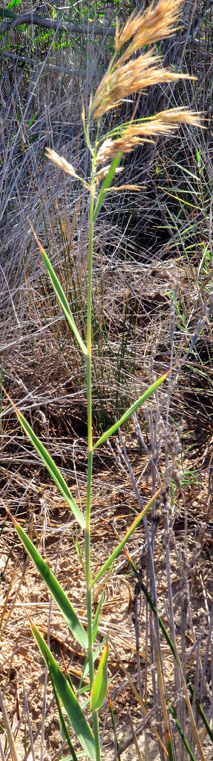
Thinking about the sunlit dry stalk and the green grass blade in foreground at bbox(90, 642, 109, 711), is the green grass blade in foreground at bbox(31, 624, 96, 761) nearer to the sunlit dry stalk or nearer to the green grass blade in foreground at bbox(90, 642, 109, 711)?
the green grass blade in foreground at bbox(90, 642, 109, 711)

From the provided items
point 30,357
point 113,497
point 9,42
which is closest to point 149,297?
point 30,357

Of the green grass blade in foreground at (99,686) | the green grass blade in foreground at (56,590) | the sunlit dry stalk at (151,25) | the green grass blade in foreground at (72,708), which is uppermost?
the sunlit dry stalk at (151,25)

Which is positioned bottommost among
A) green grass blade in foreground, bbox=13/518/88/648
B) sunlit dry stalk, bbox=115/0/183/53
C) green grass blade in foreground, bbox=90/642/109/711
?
green grass blade in foreground, bbox=90/642/109/711

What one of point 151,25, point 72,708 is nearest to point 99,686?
point 72,708

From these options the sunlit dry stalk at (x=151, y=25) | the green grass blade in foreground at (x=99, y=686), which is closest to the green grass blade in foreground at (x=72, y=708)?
the green grass blade in foreground at (x=99, y=686)

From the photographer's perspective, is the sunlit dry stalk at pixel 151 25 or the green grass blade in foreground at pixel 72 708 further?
the green grass blade in foreground at pixel 72 708

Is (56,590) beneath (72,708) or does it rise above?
above

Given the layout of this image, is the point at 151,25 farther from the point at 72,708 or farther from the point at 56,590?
the point at 72,708

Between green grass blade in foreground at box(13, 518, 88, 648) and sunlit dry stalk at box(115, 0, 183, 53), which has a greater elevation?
sunlit dry stalk at box(115, 0, 183, 53)

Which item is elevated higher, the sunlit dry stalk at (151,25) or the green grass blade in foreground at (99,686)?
the sunlit dry stalk at (151,25)

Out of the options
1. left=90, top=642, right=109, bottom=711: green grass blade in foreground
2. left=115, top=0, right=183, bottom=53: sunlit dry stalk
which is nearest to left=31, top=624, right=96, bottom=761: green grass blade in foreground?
left=90, top=642, right=109, bottom=711: green grass blade in foreground

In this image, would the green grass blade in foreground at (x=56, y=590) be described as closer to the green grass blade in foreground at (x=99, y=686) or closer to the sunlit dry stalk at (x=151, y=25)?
the green grass blade in foreground at (x=99, y=686)

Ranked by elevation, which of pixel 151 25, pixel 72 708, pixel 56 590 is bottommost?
pixel 72 708

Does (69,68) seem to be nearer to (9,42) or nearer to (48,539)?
(9,42)
